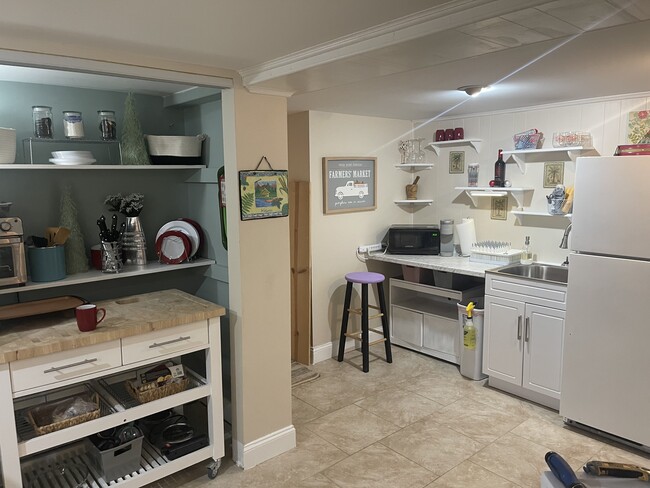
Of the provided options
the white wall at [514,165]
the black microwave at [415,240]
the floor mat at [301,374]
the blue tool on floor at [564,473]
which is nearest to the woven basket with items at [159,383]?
the floor mat at [301,374]

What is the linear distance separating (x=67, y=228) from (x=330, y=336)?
2.53m

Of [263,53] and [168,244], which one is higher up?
[263,53]

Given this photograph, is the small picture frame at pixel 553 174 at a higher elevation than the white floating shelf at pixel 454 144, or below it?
below

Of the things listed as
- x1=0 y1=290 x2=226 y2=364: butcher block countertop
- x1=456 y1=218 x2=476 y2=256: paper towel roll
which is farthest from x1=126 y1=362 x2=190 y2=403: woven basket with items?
x1=456 y1=218 x2=476 y2=256: paper towel roll

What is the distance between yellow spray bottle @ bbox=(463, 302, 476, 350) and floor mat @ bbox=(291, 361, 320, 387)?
1241mm

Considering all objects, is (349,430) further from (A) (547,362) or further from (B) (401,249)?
(B) (401,249)

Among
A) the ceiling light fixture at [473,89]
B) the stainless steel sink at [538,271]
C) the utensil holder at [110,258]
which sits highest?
the ceiling light fixture at [473,89]

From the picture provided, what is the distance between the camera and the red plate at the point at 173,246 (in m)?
2.86

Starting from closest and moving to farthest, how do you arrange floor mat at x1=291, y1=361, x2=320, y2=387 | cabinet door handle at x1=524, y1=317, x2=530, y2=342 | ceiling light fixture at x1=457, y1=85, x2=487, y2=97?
ceiling light fixture at x1=457, y1=85, x2=487, y2=97
cabinet door handle at x1=524, y1=317, x2=530, y2=342
floor mat at x1=291, y1=361, x2=320, y2=387

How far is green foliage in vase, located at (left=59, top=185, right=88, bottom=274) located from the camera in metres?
2.55

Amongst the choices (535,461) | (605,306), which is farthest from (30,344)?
(605,306)

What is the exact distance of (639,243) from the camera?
2.74 metres

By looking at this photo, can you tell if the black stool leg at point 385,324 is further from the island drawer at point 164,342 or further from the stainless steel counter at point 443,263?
the island drawer at point 164,342

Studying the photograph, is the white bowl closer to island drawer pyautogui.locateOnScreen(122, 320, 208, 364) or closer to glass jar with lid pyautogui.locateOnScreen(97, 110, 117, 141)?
glass jar with lid pyautogui.locateOnScreen(97, 110, 117, 141)
